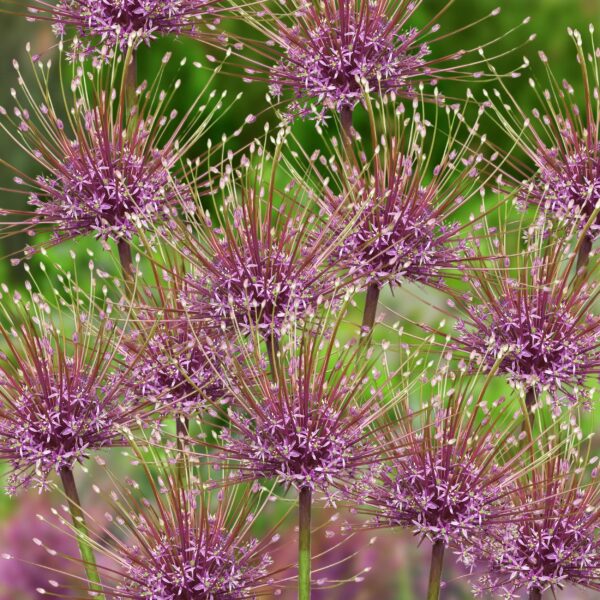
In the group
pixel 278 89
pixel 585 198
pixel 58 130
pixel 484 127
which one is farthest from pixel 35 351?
pixel 484 127

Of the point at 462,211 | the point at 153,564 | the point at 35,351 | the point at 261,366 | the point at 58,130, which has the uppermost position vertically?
the point at 462,211

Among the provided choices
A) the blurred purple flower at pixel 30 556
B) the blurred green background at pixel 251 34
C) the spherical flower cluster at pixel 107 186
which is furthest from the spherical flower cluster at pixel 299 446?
the blurred green background at pixel 251 34

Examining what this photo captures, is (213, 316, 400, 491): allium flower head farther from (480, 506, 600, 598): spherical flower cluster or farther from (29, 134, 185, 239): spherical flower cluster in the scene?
(29, 134, 185, 239): spherical flower cluster

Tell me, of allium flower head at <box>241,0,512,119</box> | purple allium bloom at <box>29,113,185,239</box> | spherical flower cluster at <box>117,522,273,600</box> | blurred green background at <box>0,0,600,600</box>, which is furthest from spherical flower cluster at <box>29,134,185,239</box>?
blurred green background at <box>0,0,600,600</box>

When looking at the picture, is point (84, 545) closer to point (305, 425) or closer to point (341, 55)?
point (305, 425)

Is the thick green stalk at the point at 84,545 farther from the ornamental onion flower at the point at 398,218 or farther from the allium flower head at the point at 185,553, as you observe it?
the ornamental onion flower at the point at 398,218

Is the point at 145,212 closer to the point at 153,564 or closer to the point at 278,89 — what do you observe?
the point at 278,89

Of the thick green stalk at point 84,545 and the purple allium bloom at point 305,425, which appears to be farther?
the thick green stalk at point 84,545

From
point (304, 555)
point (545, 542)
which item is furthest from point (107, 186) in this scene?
point (545, 542)
